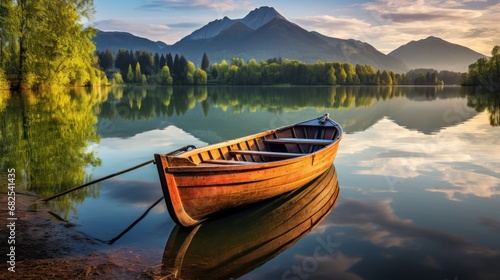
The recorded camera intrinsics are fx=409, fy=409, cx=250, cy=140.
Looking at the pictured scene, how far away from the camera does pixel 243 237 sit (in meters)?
8.52

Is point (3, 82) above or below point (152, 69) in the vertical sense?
below

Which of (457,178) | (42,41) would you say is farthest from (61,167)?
(42,41)

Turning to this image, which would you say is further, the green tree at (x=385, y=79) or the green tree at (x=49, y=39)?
the green tree at (x=385, y=79)

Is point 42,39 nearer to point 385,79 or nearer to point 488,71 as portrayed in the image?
point 488,71

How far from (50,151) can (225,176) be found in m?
10.1

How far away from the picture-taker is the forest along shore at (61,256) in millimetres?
6375

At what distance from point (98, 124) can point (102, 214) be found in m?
17.4

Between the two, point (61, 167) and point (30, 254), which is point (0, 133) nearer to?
point (61, 167)

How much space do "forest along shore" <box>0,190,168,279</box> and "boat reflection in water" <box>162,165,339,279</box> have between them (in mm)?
665

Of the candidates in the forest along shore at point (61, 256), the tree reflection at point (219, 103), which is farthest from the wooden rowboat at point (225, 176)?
the tree reflection at point (219, 103)

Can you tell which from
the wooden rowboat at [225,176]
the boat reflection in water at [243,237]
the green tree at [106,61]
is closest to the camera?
the boat reflection in water at [243,237]

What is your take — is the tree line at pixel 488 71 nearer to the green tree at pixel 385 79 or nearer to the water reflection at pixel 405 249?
the green tree at pixel 385 79

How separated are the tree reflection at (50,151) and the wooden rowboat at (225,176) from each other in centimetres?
306

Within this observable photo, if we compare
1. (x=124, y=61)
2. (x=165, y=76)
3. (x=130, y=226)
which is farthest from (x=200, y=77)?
(x=130, y=226)
